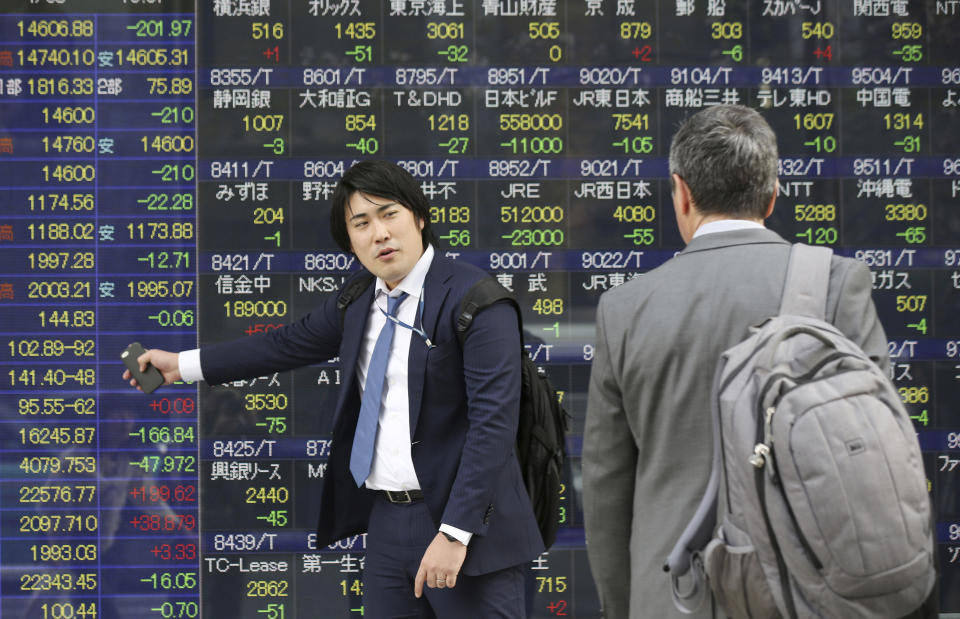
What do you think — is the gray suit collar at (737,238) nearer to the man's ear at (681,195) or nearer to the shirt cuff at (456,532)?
the man's ear at (681,195)

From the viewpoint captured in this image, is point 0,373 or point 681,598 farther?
point 0,373

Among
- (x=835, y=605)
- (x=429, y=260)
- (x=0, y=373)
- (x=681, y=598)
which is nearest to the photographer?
(x=835, y=605)

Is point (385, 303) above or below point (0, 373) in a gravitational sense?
above

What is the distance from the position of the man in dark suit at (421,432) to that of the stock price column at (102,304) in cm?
161

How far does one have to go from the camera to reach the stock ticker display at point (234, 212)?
484 cm

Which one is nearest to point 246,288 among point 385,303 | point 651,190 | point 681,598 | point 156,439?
point 156,439

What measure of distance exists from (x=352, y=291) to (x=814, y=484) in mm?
1947

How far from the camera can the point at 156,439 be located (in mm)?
4840

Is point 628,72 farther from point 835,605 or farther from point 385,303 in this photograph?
point 835,605

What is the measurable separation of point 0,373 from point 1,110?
1194mm

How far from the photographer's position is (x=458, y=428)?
3.33 metres

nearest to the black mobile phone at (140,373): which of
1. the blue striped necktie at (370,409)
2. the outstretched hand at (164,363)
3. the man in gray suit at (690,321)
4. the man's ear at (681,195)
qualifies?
the outstretched hand at (164,363)

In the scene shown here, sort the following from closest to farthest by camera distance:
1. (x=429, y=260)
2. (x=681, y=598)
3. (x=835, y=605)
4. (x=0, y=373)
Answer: (x=835, y=605) < (x=681, y=598) < (x=429, y=260) < (x=0, y=373)

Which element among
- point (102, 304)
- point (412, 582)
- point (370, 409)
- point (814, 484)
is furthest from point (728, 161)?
point (102, 304)
